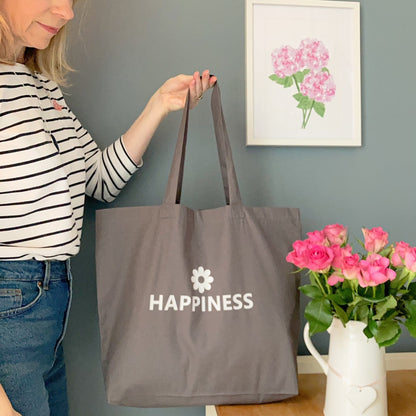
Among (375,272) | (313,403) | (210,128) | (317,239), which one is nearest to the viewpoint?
(375,272)

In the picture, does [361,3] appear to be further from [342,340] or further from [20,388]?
[20,388]

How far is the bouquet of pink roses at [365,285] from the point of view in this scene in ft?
2.80

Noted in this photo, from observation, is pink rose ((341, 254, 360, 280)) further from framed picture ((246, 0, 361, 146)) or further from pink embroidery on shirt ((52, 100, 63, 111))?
pink embroidery on shirt ((52, 100, 63, 111))

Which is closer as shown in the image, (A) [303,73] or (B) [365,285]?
(B) [365,285]

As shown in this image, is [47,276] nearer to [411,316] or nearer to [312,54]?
[411,316]

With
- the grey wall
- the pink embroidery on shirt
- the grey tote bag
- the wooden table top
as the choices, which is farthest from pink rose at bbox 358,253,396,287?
the pink embroidery on shirt

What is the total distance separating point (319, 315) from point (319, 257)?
108 millimetres

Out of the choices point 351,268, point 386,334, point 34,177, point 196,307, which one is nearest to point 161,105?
point 34,177

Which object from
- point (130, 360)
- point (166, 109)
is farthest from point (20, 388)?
point (166, 109)

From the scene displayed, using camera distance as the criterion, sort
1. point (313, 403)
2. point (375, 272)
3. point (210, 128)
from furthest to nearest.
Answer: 1. point (210, 128)
2. point (313, 403)
3. point (375, 272)

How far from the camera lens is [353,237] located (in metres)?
1.32

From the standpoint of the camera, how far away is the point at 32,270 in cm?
94

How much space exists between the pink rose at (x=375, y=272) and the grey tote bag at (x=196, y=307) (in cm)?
22

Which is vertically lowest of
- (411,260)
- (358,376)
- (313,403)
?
(313,403)
